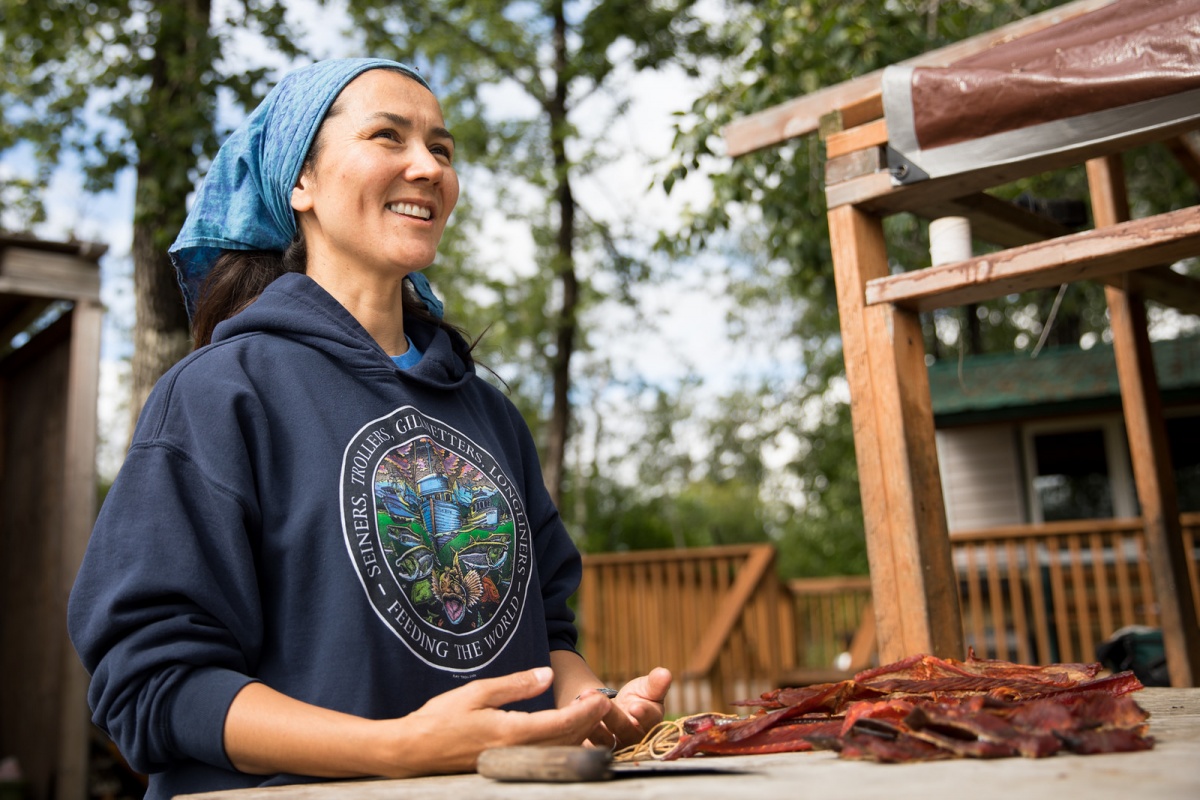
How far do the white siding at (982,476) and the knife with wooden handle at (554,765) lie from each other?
41.9 feet

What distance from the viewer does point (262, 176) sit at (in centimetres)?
194

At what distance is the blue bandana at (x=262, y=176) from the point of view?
1891mm

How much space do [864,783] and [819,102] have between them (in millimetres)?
3470

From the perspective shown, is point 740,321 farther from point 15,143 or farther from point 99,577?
point 99,577

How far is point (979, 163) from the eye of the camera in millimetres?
2680

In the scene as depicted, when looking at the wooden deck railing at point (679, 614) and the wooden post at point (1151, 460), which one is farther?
the wooden deck railing at point (679, 614)

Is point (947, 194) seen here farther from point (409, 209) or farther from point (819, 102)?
point (409, 209)

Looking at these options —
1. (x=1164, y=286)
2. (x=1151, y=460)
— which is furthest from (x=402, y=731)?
(x=1151, y=460)

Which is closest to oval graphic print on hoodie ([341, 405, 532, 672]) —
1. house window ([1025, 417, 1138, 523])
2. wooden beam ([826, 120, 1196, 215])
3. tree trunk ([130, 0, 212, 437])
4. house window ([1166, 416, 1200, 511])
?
wooden beam ([826, 120, 1196, 215])

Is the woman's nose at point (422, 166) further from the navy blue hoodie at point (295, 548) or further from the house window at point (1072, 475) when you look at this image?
the house window at point (1072, 475)

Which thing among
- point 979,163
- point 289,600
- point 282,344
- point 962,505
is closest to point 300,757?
point 289,600

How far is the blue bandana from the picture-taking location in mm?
1891

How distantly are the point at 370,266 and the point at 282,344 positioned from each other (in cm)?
25

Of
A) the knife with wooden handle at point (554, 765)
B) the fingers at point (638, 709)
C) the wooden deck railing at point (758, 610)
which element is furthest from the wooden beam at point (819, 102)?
the wooden deck railing at point (758, 610)
